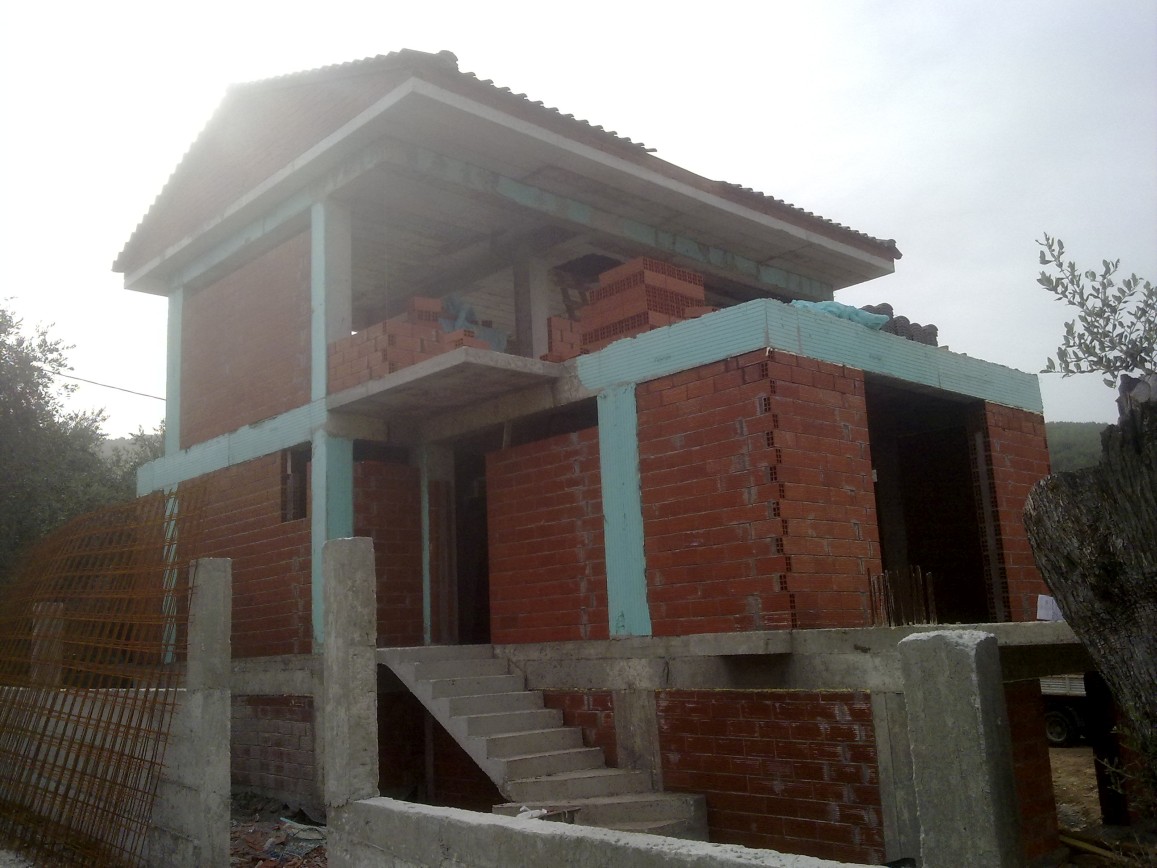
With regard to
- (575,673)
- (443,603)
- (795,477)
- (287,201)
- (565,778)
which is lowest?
(565,778)

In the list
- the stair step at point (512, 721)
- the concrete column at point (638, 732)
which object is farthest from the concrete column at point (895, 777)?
the stair step at point (512, 721)

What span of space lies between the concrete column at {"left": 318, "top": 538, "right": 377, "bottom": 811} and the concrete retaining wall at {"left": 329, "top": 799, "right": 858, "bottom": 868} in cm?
17

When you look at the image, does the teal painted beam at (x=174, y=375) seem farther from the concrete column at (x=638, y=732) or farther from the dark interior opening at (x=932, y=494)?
the dark interior opening at (x=932, y=494)

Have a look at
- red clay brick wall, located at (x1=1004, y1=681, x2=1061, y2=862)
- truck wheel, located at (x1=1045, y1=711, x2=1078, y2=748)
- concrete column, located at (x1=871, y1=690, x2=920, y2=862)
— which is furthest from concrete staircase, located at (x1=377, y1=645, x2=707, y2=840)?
truck wheel, located at (x1=1045, y1=711, x2=1078, y2=748)

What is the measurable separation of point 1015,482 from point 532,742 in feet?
16.5

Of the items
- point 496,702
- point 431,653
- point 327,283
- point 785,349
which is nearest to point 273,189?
point 327,283

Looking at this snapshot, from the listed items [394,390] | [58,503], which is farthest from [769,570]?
[58,503]

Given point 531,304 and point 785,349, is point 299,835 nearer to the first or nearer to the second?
point 785,349

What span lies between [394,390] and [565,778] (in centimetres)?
390

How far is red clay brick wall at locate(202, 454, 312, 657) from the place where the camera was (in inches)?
407

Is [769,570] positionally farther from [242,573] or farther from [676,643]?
[242,573]

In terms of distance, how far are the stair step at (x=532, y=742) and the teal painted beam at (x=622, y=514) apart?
0.90m

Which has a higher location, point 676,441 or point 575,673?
point 676,441

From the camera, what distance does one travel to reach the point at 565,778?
7.52 meters
